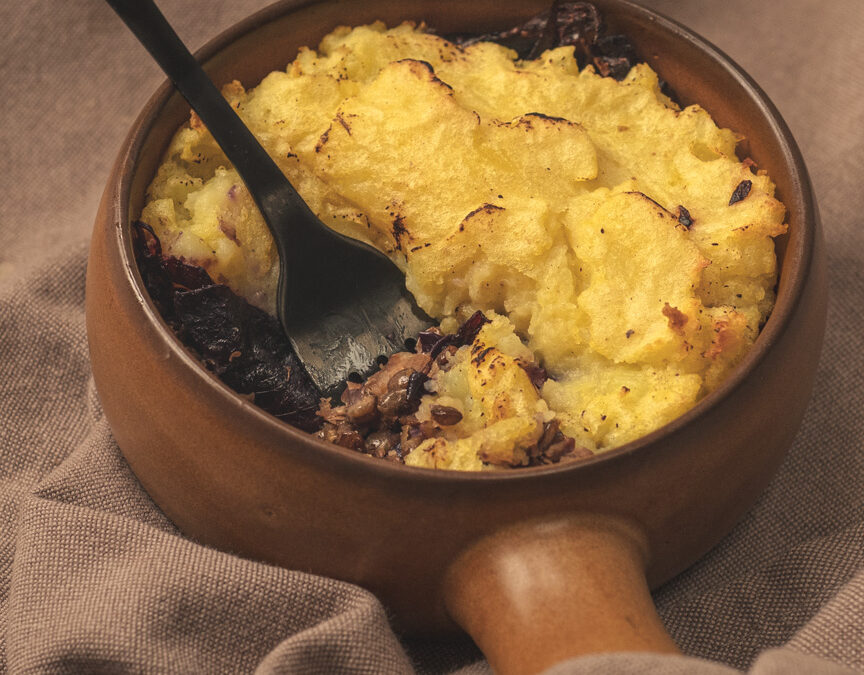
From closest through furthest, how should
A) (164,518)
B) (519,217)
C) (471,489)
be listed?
(471,489), (519,217), (164,518)

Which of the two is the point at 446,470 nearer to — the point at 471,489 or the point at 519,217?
the point at 471,489

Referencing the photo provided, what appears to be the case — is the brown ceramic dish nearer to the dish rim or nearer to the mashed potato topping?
the dish rim

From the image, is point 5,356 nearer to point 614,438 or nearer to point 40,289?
point 40,289

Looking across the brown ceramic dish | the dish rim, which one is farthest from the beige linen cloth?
the dish rim

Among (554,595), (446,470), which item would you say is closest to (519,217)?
(446,470)

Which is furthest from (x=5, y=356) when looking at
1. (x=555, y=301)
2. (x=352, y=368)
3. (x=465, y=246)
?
(x=555, y=301)

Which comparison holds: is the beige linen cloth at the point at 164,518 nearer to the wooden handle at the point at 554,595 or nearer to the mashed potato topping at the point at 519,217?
the wooden handle at the point at 554,595

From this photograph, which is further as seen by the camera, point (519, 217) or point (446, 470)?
point (519, 217)
